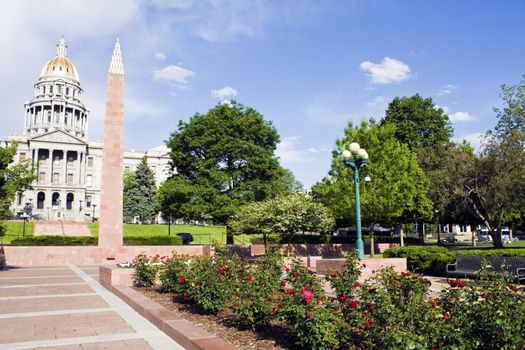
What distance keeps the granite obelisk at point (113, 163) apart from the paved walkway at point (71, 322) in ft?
34.0

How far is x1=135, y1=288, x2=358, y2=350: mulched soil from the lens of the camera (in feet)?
20.2

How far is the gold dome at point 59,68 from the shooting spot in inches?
4454

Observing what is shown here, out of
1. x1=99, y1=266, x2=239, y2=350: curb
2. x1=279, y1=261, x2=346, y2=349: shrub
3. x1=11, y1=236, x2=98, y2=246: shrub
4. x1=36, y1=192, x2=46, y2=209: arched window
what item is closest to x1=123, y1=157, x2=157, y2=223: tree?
x1=36, y1=192, x2=46, y2=209: arched window

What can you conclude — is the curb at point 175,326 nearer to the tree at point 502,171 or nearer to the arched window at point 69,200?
the tree at point 502,171

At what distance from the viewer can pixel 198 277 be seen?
914 cm

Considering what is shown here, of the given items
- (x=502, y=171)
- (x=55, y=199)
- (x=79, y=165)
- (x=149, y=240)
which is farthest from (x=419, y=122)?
(x=55, y=199)

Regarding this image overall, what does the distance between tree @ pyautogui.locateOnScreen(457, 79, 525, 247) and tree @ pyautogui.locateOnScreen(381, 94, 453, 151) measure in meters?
12.5

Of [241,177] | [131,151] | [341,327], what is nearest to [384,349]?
[341,327]

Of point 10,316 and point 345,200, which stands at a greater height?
point 345,200

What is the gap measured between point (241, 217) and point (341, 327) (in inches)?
839

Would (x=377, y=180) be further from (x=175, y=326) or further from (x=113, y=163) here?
(x=175, y=326)

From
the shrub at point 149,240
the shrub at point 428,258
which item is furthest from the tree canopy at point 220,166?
the shrub at point 428,258

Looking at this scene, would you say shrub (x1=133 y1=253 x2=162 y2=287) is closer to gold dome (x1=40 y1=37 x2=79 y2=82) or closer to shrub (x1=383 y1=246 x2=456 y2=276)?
shrub (x1=383 y1=246 x2=456 y2=276)

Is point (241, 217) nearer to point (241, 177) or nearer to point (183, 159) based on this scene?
point (241, 177)
